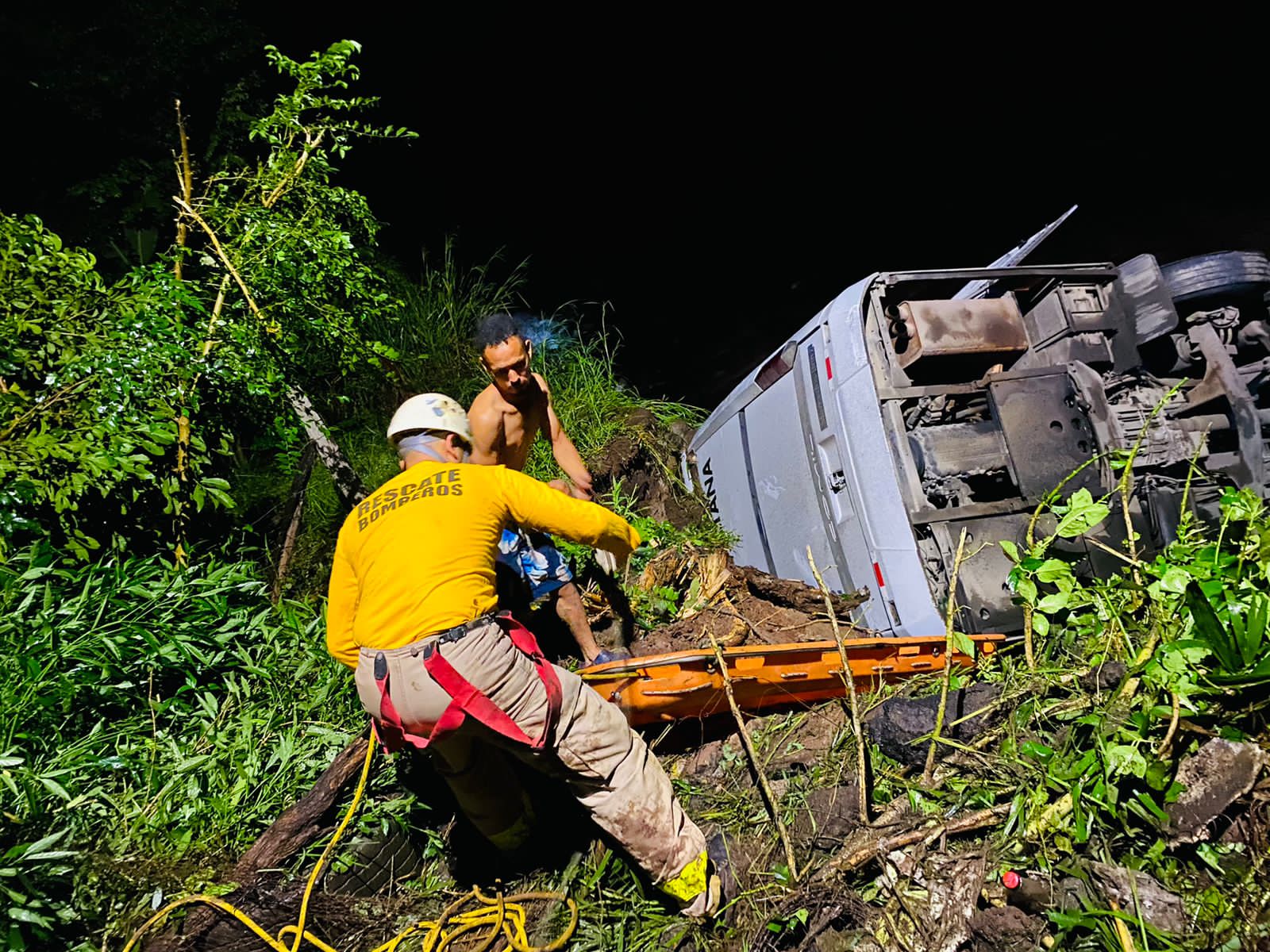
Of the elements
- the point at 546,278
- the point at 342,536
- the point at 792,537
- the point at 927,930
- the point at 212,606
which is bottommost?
the point at 927,930

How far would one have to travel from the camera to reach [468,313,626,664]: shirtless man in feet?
10.4

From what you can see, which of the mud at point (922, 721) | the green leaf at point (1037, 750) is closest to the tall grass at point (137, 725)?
the mud at point (922, 721)

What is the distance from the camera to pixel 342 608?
97.2 inches

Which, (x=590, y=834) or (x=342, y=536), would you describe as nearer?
(x=342, y=536)

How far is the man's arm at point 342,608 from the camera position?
8.00 ft

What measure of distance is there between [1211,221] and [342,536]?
7.73 m

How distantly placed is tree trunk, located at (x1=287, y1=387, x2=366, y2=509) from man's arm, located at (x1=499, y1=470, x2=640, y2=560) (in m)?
1.43

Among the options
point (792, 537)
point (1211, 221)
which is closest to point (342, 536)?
point (792, 537)

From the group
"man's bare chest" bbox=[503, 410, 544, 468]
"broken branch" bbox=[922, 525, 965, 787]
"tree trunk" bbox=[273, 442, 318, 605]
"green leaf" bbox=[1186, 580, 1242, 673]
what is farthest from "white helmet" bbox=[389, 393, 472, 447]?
"green leaf" bbox=[1186, 580, 1242, 673]

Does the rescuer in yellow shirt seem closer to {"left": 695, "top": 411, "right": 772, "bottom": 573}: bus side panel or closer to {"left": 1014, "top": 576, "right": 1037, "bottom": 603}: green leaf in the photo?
{"left": 1014, "top": 576, "right": 1037, "bottom": 603}: green leaf

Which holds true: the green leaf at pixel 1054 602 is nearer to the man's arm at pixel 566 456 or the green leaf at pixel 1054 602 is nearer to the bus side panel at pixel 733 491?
the bus side panel at pixel 733 491

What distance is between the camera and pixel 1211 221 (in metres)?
6.04

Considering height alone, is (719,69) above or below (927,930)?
above

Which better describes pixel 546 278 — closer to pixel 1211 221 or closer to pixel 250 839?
pixel 250 839
